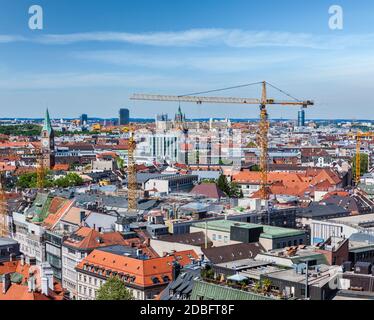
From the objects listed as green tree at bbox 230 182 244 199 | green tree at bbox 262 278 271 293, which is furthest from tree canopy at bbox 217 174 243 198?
green tree at bbox 262 278 271 293

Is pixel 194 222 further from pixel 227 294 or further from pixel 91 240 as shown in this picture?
pixel 227 294

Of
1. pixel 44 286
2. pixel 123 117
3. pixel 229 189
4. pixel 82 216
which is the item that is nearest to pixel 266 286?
pixel 44 286

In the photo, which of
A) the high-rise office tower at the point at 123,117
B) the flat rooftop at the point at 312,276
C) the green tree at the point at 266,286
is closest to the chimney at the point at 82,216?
the flat rooftop at the point at 312,276

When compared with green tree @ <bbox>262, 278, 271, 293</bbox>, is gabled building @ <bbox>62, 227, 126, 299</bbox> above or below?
below

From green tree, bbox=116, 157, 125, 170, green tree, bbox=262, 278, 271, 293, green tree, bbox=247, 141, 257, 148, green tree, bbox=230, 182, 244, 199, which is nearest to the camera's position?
green tree, bbox=262, 278, 271, 293

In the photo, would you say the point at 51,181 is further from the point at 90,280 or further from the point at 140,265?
the point at 140,265

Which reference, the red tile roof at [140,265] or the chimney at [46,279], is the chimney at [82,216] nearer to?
the red tile roof at [140,265]

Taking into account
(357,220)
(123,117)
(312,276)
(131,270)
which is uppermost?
(123,117)

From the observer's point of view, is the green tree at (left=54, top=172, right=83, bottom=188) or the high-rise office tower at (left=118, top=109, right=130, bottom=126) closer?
the green tree at (left=54, top=172, right=83, bottom=188)

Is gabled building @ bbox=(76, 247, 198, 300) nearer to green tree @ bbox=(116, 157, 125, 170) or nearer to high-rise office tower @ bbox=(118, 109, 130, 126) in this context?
green tree @ bbox=(116, 157, 125, 170)

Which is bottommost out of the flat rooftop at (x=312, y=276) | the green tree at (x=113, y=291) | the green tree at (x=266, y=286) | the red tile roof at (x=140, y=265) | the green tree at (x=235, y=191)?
the green tree at (x=235, y=191)
